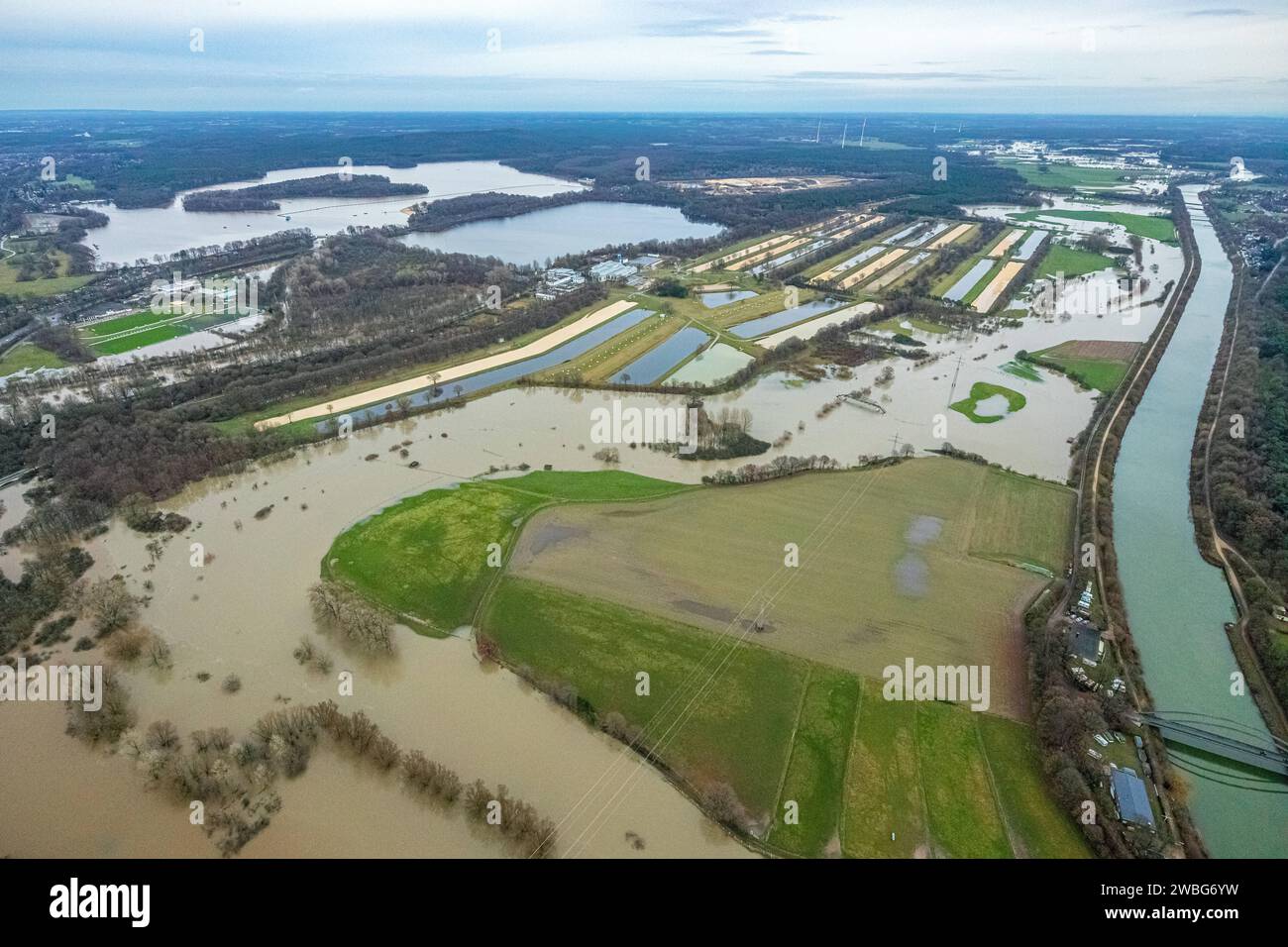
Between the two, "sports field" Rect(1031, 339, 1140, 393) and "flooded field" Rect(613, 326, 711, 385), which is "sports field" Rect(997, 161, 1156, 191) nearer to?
"sports field" Rect(1031, 339, 1140, 393)

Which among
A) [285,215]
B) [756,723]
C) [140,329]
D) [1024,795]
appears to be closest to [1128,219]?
[1024,795]

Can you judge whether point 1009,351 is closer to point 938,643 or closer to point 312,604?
point 938,643

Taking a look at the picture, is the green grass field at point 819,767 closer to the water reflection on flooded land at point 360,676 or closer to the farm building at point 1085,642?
the water reflection on flooded land at point 360,676

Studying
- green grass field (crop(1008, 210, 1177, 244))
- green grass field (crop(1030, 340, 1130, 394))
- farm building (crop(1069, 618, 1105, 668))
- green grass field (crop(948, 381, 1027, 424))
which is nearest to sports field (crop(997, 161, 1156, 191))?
green grass field (crop(1008, 210, 1177, 244))

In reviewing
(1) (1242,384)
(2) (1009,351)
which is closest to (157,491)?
Answer: (2) (1009,351)

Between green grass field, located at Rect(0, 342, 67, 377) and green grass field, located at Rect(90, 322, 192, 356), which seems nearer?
green grass field, located at Rect(0, 342, 67, 377)
